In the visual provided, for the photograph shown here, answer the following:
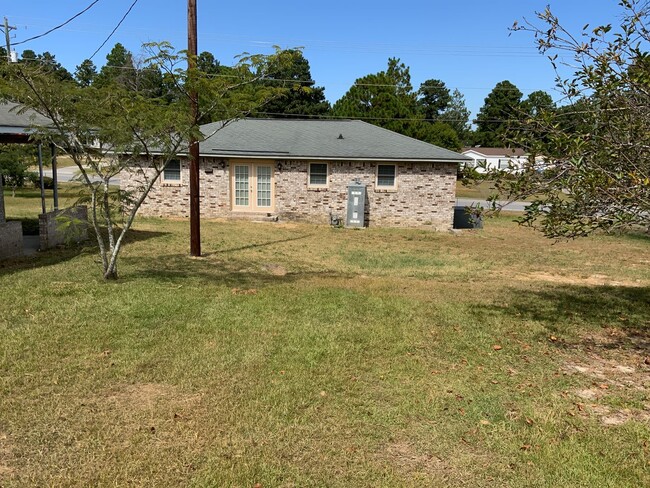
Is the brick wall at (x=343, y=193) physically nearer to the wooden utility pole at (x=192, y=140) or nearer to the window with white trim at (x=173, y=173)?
the window with white trim at (x=173, y=173)

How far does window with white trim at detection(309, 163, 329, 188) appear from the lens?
66.3 feet

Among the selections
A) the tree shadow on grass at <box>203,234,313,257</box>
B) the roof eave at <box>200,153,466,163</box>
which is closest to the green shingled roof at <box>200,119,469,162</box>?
the roof eave at <box>200,153,466,163</box>

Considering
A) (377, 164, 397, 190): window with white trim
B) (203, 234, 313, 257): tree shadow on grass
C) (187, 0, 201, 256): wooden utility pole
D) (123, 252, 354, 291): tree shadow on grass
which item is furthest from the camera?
(377, 164, 397, 190): window with white trim

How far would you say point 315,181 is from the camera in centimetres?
2034

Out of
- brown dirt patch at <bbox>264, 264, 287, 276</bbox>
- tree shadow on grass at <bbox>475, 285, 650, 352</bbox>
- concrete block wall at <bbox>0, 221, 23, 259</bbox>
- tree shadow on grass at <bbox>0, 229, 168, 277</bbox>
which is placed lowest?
tree shadow on grass at <bbox>475, 285, 650, 352</bbox>

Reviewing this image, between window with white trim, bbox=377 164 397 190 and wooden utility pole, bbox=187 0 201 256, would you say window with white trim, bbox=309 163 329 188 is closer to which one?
window with white trim, bbox=377 164 397 190

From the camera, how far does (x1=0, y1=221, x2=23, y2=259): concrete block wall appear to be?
10056 millimetres

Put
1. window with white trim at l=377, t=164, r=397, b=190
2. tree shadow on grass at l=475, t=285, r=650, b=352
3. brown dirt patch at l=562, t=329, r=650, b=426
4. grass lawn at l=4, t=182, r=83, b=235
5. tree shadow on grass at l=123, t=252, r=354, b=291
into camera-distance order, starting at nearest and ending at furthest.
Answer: brown dirt patch at l=562, t=329, r=650, b=426 → tree shadow on grass at l=475, t=285, r=650, b=352 → tree shadow on grass at l=123, t=252, r=354, b=291 → grass lawn at l=4, t=182, r=83, b=235 → window with white trim at l=377, t=164, r=397, b=190

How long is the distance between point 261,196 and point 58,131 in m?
13.1

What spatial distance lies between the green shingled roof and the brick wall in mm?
463

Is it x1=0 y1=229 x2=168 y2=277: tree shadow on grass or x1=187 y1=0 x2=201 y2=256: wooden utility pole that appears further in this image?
x1=0 y1=229 x2=168 y2=277: tree shadow on grass

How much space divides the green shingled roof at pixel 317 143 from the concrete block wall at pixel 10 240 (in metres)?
8.71

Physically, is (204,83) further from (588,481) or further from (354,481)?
→ (588,481)

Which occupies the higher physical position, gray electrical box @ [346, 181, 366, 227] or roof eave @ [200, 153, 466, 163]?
roof eave @ [200, 153, 466, 163]
